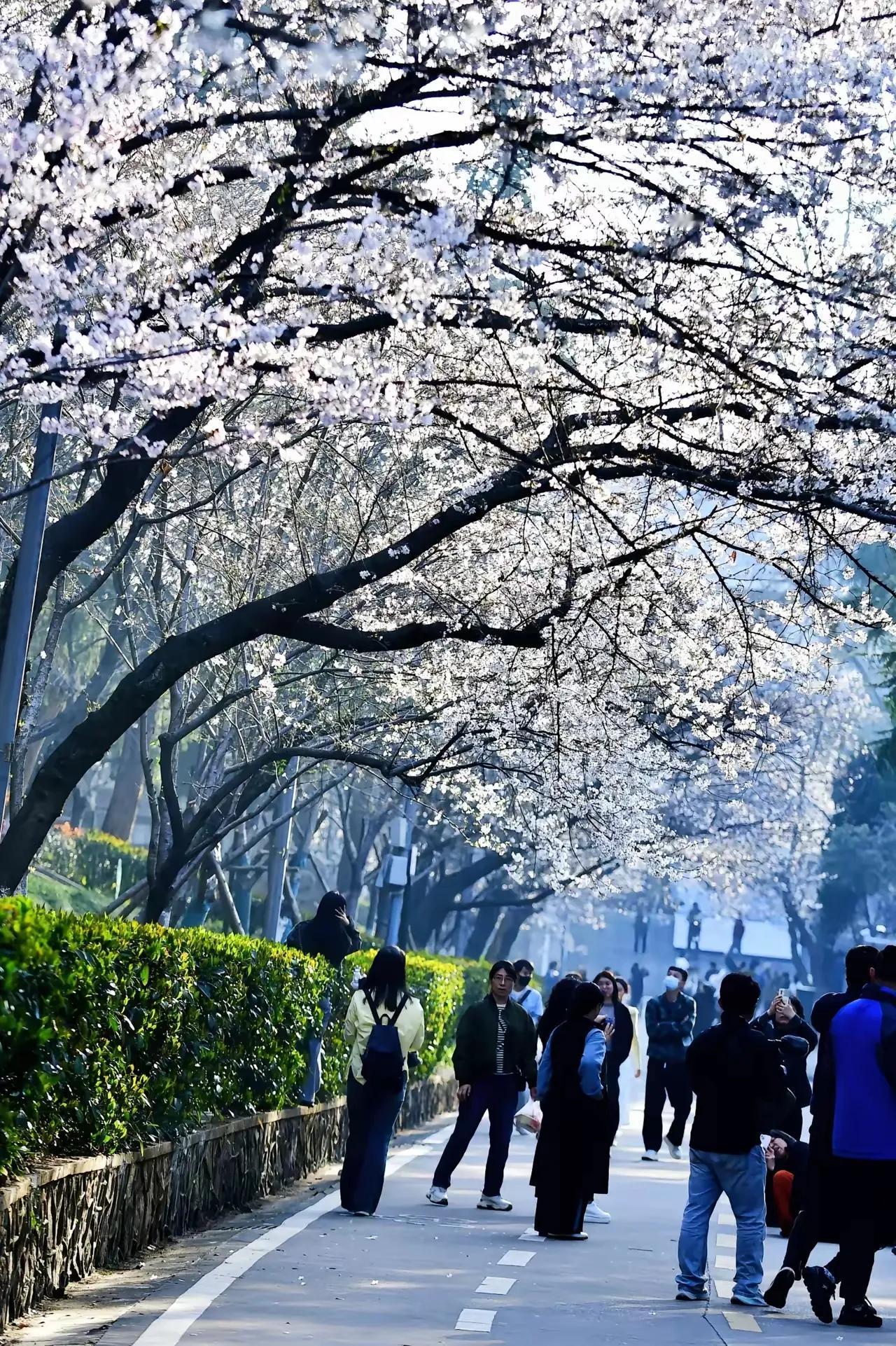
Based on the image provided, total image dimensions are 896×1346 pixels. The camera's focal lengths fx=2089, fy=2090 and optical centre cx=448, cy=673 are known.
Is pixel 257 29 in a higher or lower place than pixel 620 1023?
higher

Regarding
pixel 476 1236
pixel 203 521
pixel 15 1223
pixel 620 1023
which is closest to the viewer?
pixel 15 1223

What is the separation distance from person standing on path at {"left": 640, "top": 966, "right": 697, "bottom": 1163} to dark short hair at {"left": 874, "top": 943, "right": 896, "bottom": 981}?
31.7 ft

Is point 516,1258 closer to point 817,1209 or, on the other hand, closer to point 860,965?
point 817,1209

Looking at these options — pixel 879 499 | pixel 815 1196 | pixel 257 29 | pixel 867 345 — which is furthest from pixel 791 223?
pixel 815 1196

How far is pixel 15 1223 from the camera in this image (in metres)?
8.18

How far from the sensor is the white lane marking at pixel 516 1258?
38.1 ft

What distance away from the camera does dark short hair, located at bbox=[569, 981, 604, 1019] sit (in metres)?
13.1

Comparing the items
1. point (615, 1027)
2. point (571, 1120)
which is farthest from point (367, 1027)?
point (615, 1027)

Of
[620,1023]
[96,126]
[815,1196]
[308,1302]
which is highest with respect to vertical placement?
[96,126]

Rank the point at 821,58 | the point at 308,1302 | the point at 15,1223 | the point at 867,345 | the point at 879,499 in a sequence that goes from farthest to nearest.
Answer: the point at 879,499, the point at 867,345, the point at 821,58, the point at 308,1302, the point at 15,1223

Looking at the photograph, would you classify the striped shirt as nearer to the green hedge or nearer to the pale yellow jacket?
the pale yellow jacket

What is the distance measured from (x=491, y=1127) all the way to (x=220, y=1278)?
4.94m

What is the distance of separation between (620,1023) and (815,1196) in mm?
8563

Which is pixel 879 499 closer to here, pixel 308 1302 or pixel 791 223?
pixel 791 223
